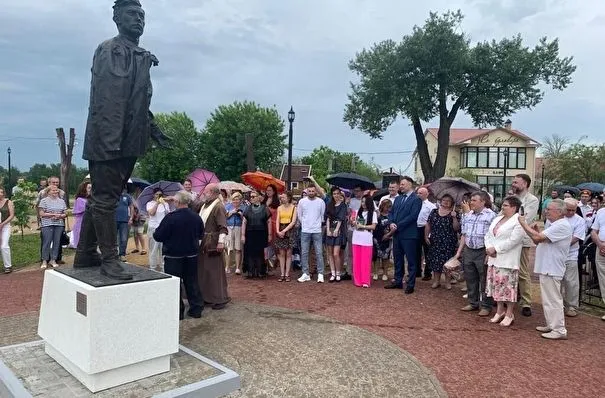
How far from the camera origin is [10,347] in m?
4.62

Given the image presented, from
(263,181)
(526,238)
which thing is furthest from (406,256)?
(263,181)

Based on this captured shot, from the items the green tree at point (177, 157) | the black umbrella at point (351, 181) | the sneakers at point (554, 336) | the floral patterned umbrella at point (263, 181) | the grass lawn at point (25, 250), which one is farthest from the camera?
the green tree at point (177, 157)

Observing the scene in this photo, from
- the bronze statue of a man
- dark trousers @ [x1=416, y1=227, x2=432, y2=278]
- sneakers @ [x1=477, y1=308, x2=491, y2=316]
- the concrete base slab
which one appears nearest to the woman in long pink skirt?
dark trousers @ [x1=416, y1=227, x2=432, y2=278]

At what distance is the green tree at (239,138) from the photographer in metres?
36.8

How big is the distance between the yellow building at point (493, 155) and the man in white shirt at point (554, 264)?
42990 millimetres

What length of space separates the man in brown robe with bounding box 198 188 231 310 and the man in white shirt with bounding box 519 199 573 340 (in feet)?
13.2

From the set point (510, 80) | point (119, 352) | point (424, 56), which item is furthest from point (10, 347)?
point (510, 80)

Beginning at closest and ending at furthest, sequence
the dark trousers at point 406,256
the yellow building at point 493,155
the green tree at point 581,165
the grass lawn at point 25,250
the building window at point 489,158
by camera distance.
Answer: the dark trousers at point 406,256 → the grass lawn at point 25,250 → the green tree at point 581,165 → the yellow building at point 493,155 → the building window at point 489,158

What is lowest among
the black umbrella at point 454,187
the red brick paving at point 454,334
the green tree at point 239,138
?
the red brick paving at point 454,334

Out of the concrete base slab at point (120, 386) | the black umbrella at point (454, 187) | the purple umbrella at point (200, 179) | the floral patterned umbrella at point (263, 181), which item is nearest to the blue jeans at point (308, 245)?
the floral patterned umbrella at point (263, 181)

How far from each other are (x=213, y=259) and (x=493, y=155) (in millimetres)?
46797

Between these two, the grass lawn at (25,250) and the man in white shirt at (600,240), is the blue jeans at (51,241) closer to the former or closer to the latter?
the grass lawn at (25,250)

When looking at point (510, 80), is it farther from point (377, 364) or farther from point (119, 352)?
point (119, 352)

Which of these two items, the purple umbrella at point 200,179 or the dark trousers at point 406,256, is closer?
the dark trousers at point 406,256
